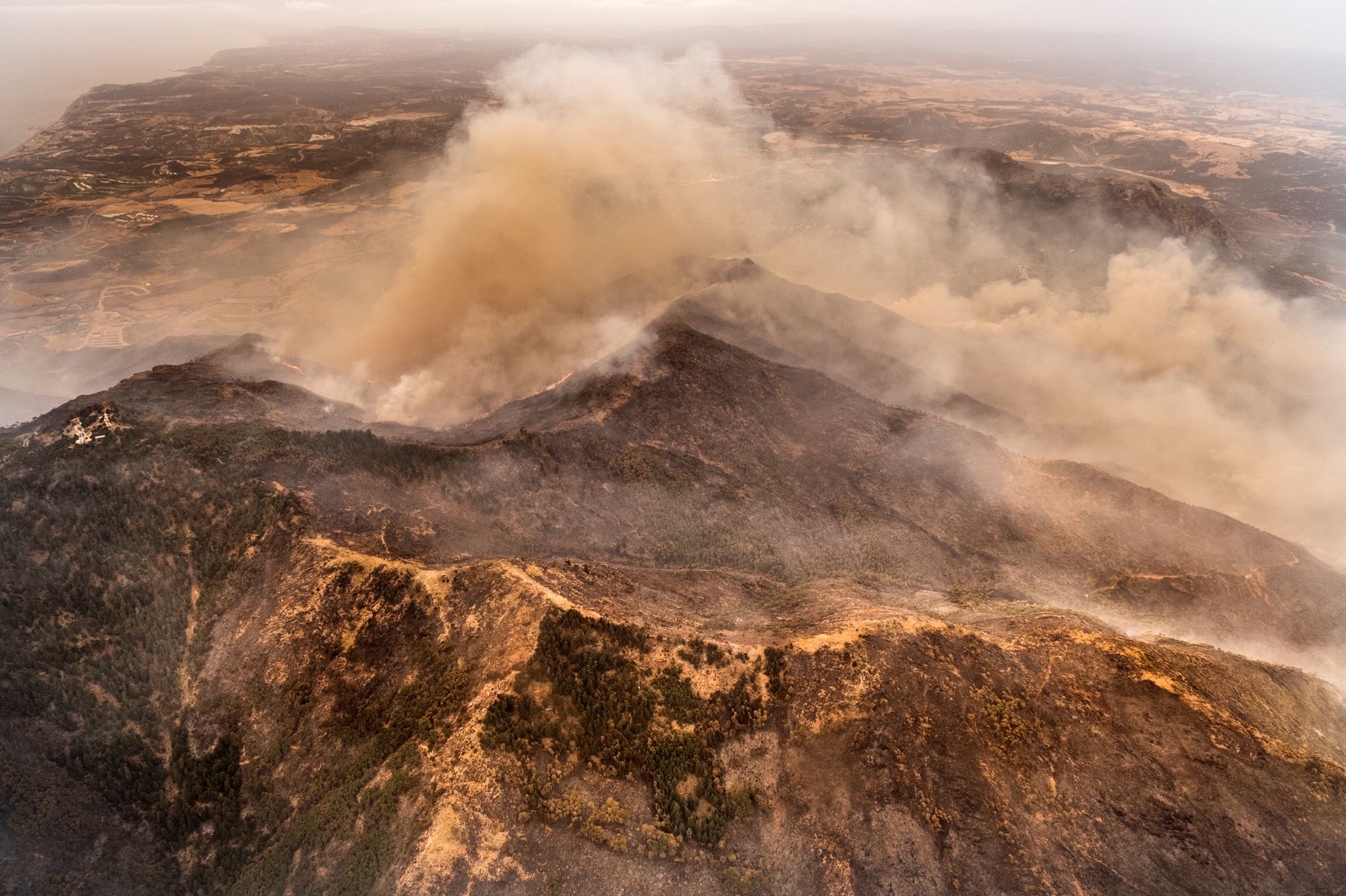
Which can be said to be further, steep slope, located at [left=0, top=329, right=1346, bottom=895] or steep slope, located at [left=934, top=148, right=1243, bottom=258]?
steep slope, located at [left=934, top=148, right=1243, bottom=258]

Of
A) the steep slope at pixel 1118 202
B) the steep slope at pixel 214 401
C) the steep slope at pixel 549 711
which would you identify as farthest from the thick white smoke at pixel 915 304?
the steep slope at pixel 549 711

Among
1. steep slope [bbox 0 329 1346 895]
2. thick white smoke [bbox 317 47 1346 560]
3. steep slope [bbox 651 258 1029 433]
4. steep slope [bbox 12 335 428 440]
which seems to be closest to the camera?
steep slope [bbox 0 329 1346 895]

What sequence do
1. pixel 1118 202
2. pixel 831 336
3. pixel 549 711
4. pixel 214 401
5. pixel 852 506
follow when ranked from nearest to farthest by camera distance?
pixel 549 711, pixel 852 506, pixel 214 401, pixel 831 336, pixel 1118 202

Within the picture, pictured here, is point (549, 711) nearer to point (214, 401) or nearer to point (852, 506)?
point (852, 506)

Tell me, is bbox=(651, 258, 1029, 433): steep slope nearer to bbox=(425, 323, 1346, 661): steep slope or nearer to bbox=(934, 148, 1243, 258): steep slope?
bbox=(425, 323, 1346, 661): steep slope

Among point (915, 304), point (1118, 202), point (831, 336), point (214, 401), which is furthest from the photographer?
point (1118, 202)

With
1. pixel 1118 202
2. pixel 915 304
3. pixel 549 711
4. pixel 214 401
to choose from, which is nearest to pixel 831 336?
pixel 915 304

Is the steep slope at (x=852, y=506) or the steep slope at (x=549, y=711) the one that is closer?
the steep slope at (x=549, y=711)

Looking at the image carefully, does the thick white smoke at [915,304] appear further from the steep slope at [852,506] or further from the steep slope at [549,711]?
the steep slope at [549,711]

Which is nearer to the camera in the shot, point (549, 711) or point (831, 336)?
point (549, 711)

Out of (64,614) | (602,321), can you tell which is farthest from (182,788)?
(602,321)

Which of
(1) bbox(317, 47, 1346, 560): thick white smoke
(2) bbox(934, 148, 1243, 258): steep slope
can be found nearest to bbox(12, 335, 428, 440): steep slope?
(1) bbox(317, 47, 1346, 560): thick white smoke

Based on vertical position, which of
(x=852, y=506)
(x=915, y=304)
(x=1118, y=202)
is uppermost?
(x=1118, y=202)
